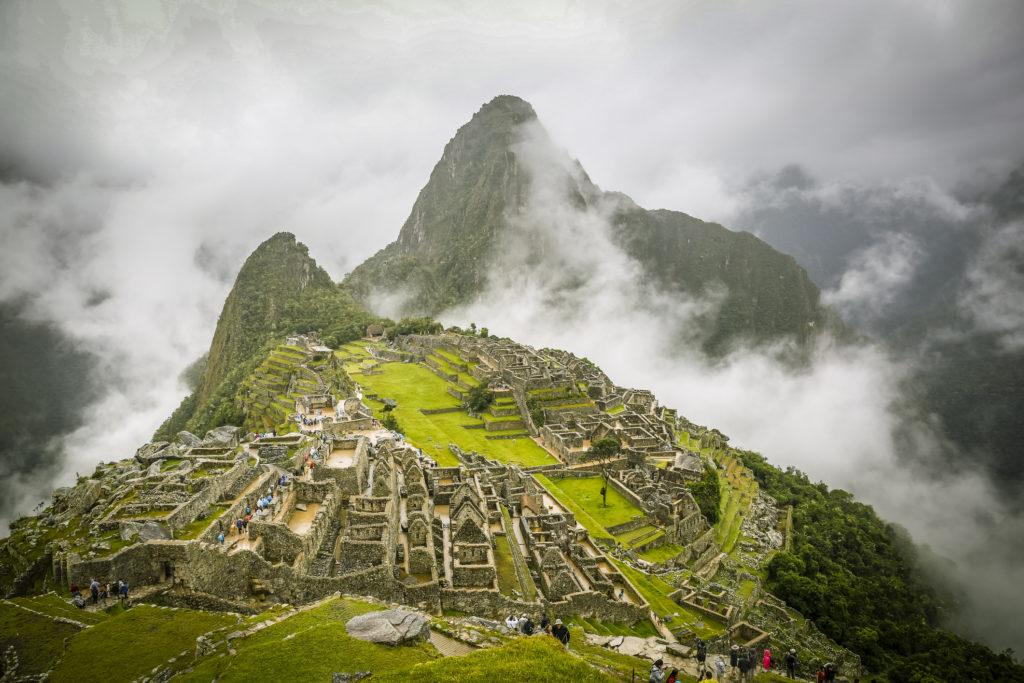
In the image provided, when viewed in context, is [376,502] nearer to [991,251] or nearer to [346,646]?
[346,646]

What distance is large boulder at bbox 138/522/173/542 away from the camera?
15.9 m

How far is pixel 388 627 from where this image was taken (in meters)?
13.7

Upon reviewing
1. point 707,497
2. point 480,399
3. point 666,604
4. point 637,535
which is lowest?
point 666,604

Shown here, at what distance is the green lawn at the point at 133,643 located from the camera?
1127cm

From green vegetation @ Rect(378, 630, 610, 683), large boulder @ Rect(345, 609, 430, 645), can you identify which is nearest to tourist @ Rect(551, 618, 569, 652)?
green vegetation @ Rect(378, 630, 610, 683)

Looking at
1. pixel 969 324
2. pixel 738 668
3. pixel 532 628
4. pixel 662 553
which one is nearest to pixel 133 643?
pixel 532 628

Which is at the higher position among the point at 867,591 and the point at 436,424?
the point at 436,424

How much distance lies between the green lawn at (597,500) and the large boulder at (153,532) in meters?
26.1

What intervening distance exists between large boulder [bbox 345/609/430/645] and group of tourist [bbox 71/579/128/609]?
22.1 ft

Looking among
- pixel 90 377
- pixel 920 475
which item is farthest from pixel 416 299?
pixel 920 475

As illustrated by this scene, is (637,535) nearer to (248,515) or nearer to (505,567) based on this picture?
(505,567)

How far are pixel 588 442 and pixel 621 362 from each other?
409 feet

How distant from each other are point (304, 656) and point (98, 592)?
7.13 m

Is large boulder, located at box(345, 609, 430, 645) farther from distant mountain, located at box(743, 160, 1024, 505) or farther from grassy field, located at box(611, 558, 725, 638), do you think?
distant mountain, located at box(743, 160, 1024, 505)
